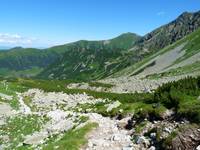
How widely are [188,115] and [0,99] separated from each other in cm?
5350

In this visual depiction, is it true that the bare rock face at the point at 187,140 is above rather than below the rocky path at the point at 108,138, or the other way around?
above

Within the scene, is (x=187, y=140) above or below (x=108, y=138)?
above

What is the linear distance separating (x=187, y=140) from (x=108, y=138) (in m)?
6.04

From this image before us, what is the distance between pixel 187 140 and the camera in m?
21.5

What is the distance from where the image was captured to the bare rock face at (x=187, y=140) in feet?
69.7

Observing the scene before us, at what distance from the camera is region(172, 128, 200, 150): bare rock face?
21.2 m

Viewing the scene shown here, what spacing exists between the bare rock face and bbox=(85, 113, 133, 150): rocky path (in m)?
2.87

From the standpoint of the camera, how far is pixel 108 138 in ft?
84.5

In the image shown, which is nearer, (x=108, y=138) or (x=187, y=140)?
(x=187, y=140)

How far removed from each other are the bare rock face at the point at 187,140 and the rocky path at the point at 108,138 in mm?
2870

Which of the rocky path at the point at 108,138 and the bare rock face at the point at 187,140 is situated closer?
the bare rock face at the point at 187,140

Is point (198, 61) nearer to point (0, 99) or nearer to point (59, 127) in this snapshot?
point (0, 99)

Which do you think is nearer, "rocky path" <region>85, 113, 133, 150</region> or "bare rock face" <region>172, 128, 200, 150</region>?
"bare rock face" <region>172, 128, 200, 150</region>

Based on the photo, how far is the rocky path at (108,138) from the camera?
24.2 metres
